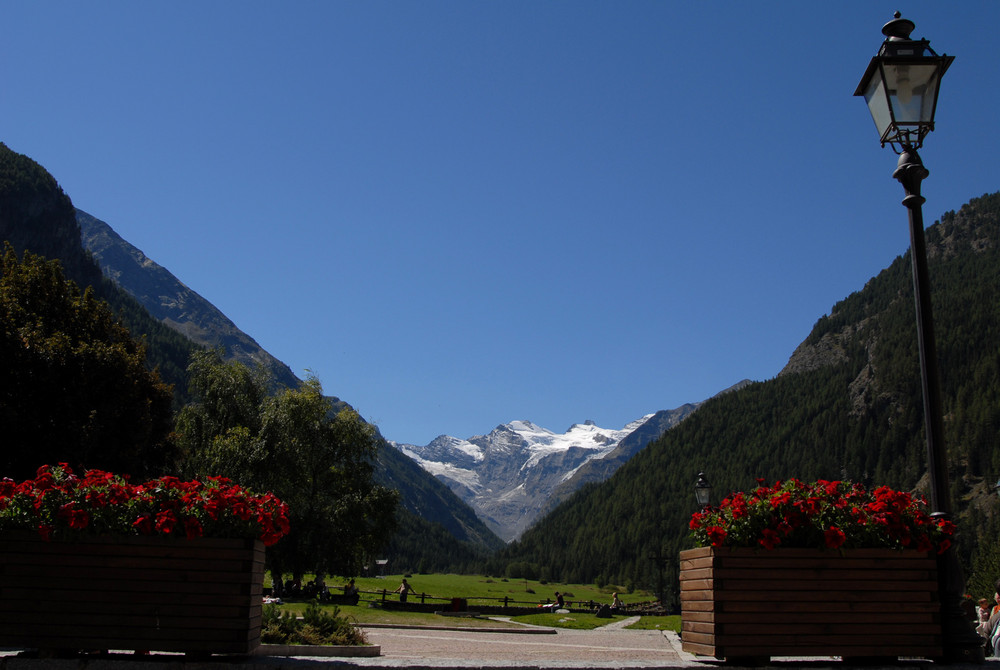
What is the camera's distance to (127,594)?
7980 mm

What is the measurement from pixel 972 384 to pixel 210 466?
182958mm

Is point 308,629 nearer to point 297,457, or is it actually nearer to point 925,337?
point 925,337

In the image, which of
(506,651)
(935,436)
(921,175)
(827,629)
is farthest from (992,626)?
(506,651)

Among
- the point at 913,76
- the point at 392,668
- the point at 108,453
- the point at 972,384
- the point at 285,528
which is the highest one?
the point at 972,384

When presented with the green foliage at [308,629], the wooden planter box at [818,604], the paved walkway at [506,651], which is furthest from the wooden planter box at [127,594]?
the green foliage at [308,629]

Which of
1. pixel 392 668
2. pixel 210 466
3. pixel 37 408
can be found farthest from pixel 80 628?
pixel 210 466

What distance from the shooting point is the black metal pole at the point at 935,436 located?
8.25 m

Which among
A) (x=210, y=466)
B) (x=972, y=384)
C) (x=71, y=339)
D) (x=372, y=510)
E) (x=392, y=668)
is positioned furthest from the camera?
(x=972, y=384)

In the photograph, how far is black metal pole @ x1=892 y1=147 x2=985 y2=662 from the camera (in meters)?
8.25

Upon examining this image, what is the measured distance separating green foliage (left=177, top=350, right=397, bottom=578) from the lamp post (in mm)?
34446

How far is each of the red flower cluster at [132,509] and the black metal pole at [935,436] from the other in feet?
23.6

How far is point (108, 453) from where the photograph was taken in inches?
1113

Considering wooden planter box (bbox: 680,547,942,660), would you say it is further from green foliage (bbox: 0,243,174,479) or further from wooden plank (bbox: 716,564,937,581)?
green foliage (bbox: 0,243,174,479)

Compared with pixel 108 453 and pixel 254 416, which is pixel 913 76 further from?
pixel 254 416
